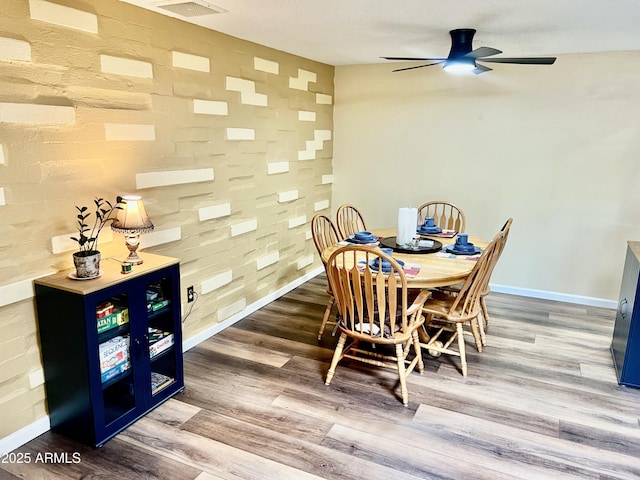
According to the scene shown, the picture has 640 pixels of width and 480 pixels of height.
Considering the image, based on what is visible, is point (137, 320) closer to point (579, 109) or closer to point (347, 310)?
point (347, 310)

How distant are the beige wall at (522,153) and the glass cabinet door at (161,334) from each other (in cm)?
284

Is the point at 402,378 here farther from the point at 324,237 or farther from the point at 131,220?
the point at 131,220

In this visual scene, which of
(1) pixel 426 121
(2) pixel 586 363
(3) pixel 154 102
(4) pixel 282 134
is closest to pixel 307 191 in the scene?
(4) pixel 282 134

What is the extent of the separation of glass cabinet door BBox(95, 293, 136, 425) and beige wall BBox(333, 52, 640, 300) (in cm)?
315

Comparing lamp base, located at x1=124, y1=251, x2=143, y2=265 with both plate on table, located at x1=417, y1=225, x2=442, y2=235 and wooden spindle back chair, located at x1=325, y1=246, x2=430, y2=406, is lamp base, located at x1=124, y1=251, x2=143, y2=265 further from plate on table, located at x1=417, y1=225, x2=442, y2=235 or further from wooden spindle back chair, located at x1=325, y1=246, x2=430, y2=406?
plate on table, located at x1=417, y1=225, x2=442, y2=235

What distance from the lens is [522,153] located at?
4230 millimetres

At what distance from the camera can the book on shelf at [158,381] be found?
2.58 m

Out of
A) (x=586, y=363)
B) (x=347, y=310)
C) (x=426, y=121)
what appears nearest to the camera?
(x=347, y=310)

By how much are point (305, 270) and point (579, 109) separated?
2.87 metres

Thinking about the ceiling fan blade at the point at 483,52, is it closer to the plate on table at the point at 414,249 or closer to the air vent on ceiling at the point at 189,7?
the plate on table at the point at 414,249

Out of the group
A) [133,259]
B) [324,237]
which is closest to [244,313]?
[324,237]

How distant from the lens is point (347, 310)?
2729 millimetres

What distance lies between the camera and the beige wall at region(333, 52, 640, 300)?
3936mm

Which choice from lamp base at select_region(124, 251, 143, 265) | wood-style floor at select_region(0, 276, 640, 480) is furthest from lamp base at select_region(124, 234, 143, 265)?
wood-style floor at select_region(0, 276, 640, 480)
